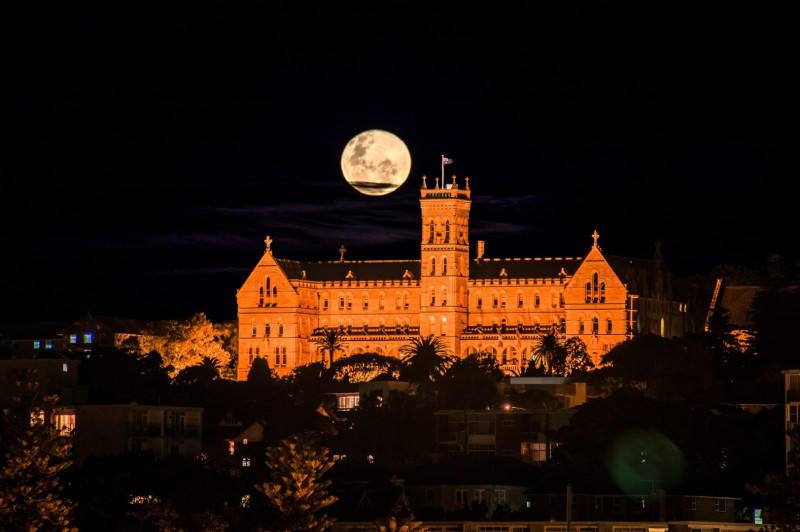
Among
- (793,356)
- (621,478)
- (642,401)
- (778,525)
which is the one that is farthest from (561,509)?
(793,356)

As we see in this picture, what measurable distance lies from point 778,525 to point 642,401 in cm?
4449

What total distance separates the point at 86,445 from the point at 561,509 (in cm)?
3703

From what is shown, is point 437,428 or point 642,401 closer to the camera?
point 642,401

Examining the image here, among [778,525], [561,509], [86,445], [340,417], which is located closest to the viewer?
[778,525]

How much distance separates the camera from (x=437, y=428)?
17062 centimetres

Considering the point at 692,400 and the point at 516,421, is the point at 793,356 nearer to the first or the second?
the point at 692,400

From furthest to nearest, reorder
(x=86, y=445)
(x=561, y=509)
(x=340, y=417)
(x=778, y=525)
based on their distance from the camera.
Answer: (x=340, y=417)
(x=86, y=445)
(x=561, y=509)
(x=778, y=525)

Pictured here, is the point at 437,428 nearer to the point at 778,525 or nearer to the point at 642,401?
the point at 642,401

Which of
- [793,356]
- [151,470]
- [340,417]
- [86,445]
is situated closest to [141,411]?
[86,445]

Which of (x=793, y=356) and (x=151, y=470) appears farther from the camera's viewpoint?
(x=793, y=356)

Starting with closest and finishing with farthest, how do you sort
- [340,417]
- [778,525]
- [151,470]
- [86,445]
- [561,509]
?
[778,525] < [561,509] < [151,470] < [86,445] < [340,417]

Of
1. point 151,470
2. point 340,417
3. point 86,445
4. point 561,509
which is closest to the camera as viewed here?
point 561,509

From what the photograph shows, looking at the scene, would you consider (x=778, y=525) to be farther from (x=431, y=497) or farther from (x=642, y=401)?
(x=642, y=401)

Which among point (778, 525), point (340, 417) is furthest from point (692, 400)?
point (778, 525)
